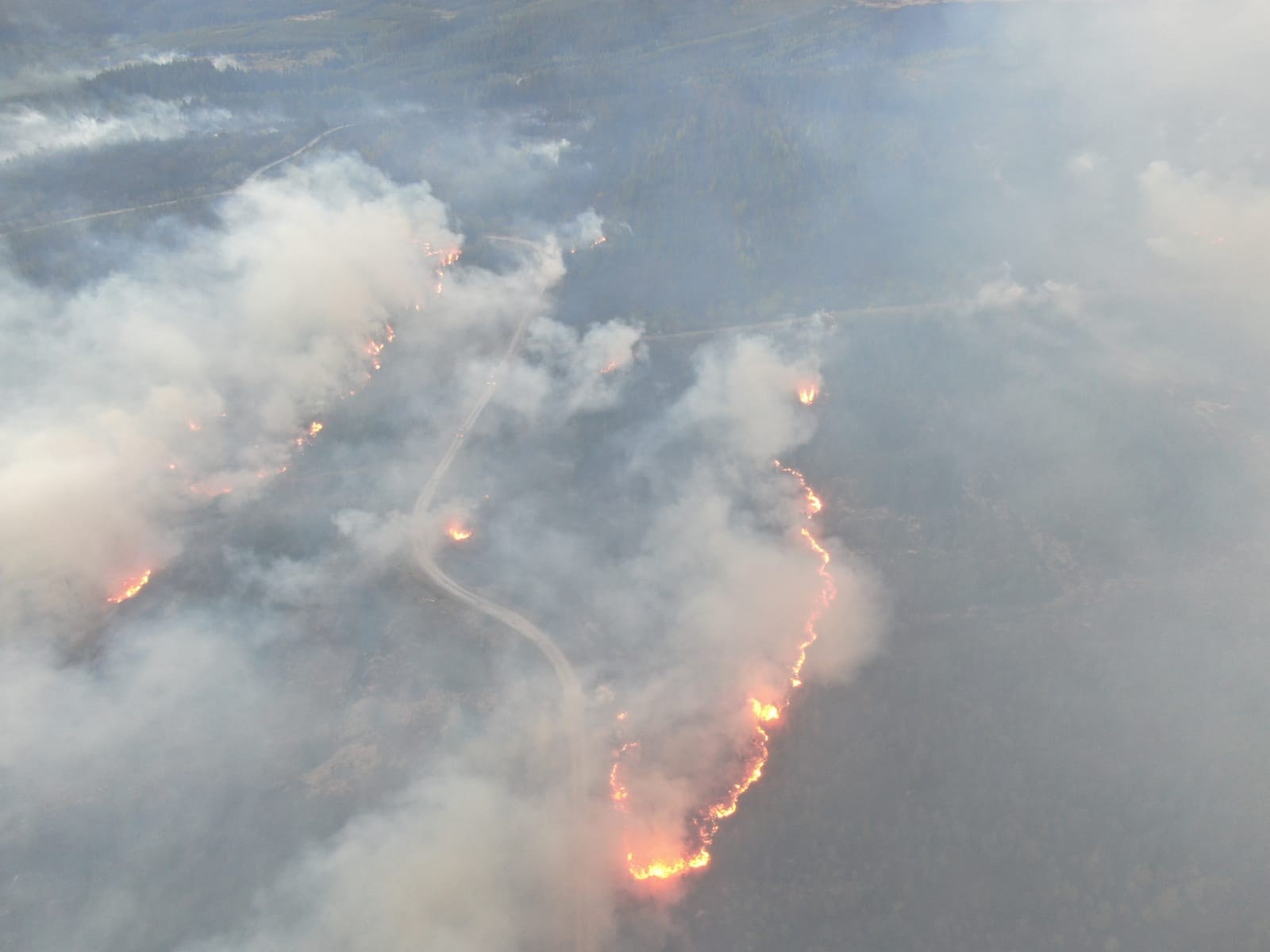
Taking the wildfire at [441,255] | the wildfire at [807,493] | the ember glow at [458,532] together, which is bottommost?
the wildfire at [807,493]

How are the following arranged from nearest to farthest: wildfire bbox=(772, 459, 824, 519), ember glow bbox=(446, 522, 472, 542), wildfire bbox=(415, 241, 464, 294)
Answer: ember glow bbox=(446, 522, 472, 542)
wildfire bbox=(772, 459, 824, 519)
wildfire bbox=(415, 241, 464, 294)

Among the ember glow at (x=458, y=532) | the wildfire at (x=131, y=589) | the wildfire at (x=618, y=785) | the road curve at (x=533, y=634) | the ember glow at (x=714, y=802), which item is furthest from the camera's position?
the ember glow at (x=458, y=532)

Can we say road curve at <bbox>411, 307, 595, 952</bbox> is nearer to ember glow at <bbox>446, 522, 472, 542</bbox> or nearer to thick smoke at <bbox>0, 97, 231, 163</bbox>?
ember glow at <bbox>446, 522, 472, 542</bbox>

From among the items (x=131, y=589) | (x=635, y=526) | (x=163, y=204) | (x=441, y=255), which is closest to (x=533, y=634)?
(x=635, y=526)

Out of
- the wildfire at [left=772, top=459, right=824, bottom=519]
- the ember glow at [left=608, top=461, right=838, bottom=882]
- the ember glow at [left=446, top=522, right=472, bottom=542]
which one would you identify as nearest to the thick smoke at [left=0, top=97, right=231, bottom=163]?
the ember glow at [left=446, top=522, right=472, bottom=542]

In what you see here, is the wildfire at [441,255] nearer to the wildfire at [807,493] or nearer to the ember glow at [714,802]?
the wildfire at [807,493]

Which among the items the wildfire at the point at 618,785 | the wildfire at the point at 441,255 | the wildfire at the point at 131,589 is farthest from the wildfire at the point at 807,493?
the wildfire at the point at 131,589

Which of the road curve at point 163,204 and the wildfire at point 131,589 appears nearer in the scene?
the wildfire at point 131,589
